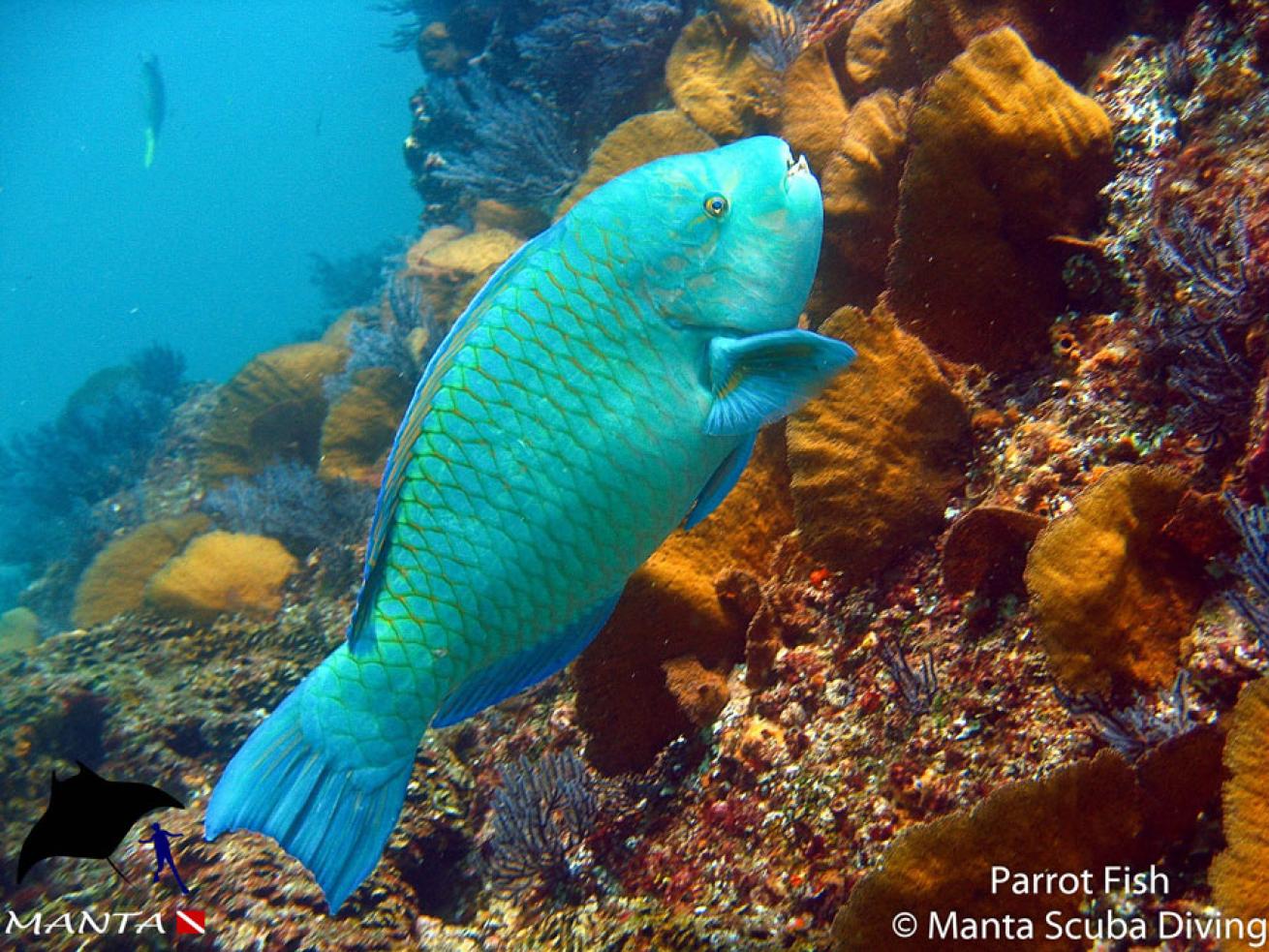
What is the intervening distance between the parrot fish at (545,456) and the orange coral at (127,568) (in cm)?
729

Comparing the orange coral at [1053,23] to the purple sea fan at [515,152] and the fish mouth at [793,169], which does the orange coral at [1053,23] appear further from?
the purple sea fan at [515,152]

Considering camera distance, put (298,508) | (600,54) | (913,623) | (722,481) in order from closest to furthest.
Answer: (722,481) → (913,623) → (298,508) → (600,54)

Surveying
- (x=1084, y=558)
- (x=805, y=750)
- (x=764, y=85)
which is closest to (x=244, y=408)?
(x=764, y=85)

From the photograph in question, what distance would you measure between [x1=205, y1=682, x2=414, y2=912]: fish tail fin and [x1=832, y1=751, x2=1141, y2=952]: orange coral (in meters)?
1.11

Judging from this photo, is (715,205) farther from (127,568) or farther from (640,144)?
(127,568)

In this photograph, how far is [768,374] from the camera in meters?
1.58

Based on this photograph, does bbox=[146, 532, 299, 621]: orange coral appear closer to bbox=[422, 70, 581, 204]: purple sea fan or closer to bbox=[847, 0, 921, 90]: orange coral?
bbox=[422, 70, 581, 204]: purple sea fan

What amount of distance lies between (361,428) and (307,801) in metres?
6.58

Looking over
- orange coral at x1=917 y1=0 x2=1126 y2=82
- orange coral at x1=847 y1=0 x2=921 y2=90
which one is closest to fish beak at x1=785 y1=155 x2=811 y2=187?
orange coral at x1=917 y1=0 x2=1126 y2=82

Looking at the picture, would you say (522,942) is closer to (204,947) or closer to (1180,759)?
(204,947)

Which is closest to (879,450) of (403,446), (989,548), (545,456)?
(989,548)

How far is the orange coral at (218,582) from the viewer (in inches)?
265

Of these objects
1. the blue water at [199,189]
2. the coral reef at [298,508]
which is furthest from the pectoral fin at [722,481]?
the blue water at [199,189]

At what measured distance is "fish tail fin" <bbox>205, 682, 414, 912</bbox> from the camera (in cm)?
161
